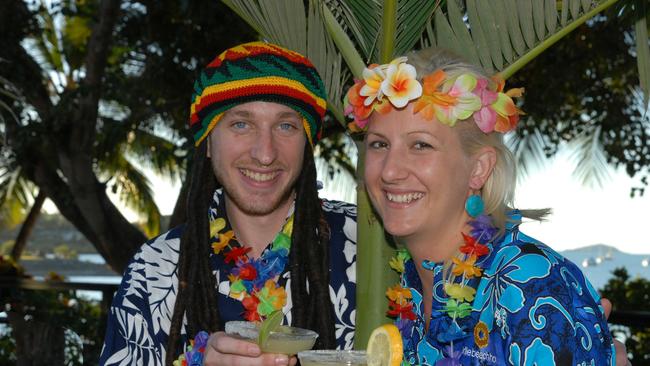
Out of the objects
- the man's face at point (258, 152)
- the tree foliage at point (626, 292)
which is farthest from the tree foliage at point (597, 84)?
the man's face at point (258, 152)

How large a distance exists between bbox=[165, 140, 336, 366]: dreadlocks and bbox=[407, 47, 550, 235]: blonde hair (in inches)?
29.2

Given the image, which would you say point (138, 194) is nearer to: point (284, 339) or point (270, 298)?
point (270, 298)

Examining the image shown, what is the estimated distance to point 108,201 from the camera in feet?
28.1

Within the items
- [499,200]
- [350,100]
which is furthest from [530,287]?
[350,100]

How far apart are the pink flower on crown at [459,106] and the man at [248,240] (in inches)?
28.8

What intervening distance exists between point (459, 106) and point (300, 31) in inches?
40.4

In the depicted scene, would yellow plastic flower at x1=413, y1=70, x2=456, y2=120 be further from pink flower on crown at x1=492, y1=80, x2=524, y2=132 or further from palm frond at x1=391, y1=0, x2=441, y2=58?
palm frond at x1=391, y1=0, x2=441, y2=58

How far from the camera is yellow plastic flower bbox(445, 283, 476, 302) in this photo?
2137 millimetres

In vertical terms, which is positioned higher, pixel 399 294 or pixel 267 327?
pixel 399 294

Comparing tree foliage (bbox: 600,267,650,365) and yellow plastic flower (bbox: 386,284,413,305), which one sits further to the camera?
tree foliage (bbox: 600,267,650,365)

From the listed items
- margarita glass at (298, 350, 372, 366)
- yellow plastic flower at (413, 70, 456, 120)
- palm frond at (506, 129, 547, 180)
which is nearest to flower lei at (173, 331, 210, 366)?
margarita glass at (298, 350, 372, 366)

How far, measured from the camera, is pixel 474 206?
2225mm

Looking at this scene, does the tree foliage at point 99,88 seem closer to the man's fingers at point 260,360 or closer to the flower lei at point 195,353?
the flower lei at point 195,353

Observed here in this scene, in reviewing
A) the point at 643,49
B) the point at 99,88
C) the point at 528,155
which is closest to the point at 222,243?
the point at 643,49
